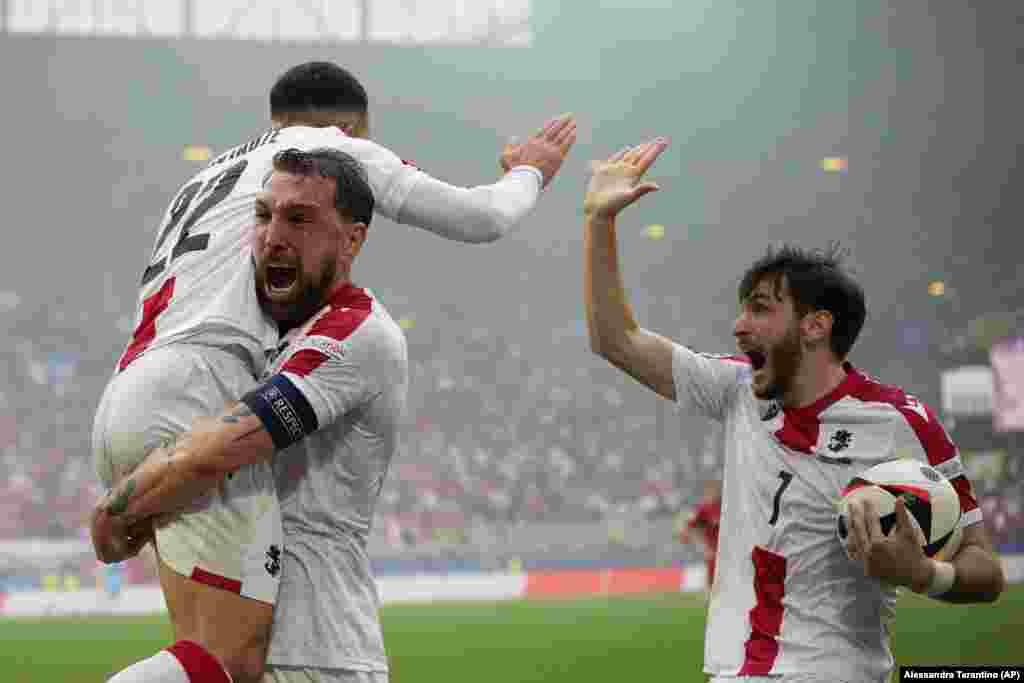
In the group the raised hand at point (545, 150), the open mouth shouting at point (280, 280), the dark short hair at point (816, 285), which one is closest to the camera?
the open mouth shouting at point (280, 280)

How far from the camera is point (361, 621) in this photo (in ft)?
10.3

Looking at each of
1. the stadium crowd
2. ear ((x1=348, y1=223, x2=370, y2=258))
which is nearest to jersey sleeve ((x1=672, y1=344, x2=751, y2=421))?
ear ((x1=348, y1=223, x2=370, y2=258))

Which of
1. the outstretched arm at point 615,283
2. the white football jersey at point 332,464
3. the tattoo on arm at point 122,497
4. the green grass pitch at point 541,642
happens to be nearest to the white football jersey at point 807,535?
the outstretched arm at point 615,283

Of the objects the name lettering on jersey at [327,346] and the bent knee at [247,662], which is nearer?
the bent knee at [247,662]

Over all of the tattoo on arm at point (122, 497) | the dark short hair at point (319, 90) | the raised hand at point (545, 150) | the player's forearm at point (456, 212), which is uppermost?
the dark short hair at point (319, 90)

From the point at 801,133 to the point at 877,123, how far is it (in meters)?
2.08

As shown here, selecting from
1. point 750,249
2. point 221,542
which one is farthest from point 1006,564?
point 221,542

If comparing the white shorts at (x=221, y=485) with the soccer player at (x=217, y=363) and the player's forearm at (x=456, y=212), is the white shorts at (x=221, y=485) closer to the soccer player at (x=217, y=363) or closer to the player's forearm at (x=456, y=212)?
the soccer player at (x=217, y=363)

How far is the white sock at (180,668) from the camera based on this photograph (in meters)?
2.85

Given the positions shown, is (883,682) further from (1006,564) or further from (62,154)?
→ (62,154)

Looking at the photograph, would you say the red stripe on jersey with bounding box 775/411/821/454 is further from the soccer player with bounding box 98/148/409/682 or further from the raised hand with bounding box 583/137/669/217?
the soccer player with bounding box 98/148/409/682

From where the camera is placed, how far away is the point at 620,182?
402 centimetres

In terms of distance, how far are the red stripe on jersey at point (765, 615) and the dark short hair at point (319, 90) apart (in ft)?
6.00

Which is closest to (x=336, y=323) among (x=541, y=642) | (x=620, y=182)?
(x=620, y=182)
